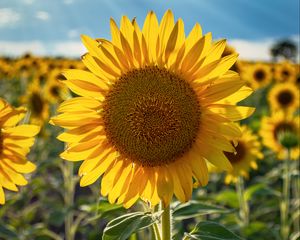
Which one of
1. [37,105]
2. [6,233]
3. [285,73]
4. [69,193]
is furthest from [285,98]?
[6,233]

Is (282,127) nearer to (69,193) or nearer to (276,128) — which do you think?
(276,128)

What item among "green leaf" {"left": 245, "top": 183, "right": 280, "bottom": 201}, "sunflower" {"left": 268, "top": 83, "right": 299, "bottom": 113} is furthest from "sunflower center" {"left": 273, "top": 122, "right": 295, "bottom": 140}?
"sunflower" {"left": 268, "top": 83, "right": 299, "bottom": 113}

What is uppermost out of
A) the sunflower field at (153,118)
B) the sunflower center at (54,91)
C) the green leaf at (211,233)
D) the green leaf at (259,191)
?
the sunflower center at (54,91)

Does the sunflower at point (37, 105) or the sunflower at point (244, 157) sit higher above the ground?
the sunflower at point (37, 105)

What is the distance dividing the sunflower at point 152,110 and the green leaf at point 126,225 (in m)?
0.08

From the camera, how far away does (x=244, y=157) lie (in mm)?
4504

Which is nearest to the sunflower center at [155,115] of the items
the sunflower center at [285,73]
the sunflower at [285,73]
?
the sunflower at [285,73]

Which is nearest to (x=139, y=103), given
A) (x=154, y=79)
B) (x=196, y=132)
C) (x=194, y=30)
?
(x=154, y=79)

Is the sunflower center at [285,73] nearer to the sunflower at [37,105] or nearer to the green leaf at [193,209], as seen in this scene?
the sunflower at [37,105]

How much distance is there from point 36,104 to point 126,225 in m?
5.68

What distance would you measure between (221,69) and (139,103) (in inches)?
14.0

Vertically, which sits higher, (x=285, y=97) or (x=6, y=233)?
(x=285, y=97)

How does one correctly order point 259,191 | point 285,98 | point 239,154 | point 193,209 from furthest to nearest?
point 285,98, point 239,154, point 259,191, point 193,209

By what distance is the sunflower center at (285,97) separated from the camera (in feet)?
24.8
